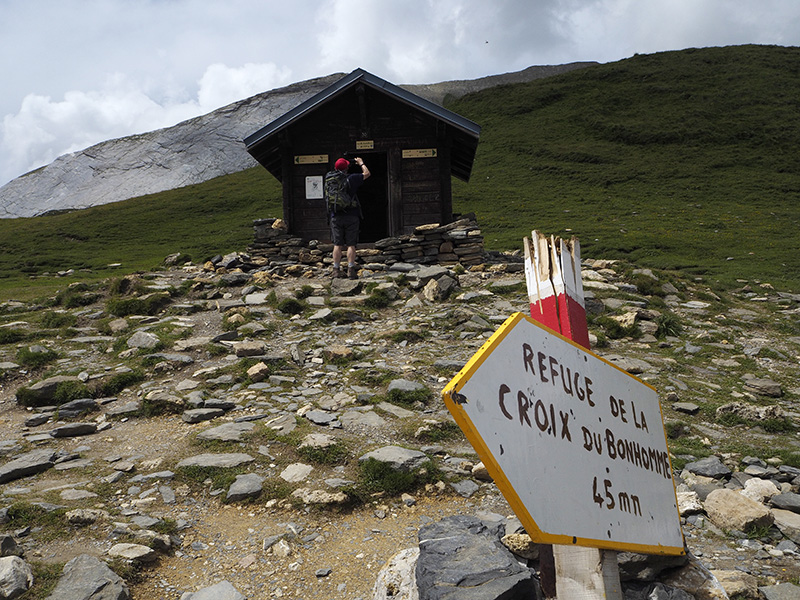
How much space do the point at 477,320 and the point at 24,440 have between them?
697 cm

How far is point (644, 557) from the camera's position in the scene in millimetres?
3189

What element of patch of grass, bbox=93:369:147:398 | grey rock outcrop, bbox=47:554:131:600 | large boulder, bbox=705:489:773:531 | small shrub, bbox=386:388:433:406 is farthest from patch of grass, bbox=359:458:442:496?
patch of grass, bbox=93:369:147:398

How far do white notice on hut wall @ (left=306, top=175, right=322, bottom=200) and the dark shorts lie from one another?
12.1ft

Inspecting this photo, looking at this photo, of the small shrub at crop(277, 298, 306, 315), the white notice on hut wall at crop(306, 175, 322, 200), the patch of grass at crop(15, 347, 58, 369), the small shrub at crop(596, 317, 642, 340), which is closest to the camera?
the patch of grass at crop(15, 347, 58, 369)

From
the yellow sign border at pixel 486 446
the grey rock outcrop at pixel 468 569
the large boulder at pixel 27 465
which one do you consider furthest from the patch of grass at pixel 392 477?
the large boulder at pixel 27 465

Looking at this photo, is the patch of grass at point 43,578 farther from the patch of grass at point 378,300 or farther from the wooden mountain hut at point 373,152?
the wooden mountain hut at point 373,152

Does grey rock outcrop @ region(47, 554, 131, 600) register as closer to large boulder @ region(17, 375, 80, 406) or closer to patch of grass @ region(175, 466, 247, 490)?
patch of grass @ region(175, 466, 247, 490)

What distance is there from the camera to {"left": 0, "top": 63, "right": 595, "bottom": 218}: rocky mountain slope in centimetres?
7944

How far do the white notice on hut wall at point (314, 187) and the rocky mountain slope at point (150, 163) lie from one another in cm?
6745

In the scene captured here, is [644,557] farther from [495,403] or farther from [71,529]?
[71,529]

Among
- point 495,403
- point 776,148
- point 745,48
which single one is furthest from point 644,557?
point 745,48

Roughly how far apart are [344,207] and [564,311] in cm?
1089

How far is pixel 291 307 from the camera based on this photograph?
37.1ft

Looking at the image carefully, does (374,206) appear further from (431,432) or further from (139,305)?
Answer: (431,432)
